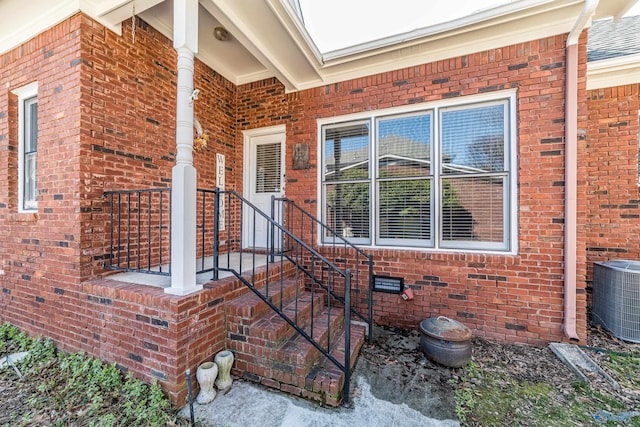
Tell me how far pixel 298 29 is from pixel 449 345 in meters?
3.77

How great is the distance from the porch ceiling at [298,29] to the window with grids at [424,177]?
2.32 feet

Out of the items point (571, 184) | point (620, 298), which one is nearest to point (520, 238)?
point (571, 184)

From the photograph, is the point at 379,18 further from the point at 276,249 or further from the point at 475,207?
the point at 276,249

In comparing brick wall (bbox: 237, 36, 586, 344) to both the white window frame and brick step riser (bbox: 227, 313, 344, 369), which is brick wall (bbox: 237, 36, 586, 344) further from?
the white window frame

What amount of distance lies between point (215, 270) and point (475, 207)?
3163 mm

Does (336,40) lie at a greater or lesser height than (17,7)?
greater

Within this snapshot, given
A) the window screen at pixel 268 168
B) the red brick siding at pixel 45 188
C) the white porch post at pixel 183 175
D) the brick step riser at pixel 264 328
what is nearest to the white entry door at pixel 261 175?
the window screen at pixel 268 168

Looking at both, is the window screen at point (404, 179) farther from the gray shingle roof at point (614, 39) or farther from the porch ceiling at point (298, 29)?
the gray shingle roof at point (614, 39)

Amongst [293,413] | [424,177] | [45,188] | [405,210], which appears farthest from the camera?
[405,210]

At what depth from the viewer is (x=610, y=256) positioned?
3742 millimetres

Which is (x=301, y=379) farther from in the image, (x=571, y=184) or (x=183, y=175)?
(x=571, y=184)

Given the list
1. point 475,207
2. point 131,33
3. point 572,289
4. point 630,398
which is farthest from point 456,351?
point 131,33

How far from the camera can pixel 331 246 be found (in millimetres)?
4004

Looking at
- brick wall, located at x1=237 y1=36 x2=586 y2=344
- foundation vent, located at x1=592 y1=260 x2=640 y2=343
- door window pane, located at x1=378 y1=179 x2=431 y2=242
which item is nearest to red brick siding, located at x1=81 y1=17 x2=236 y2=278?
brick wall, located at x1=237 y1=36 x2=586 y2=344
